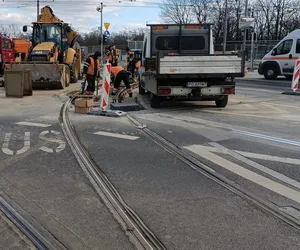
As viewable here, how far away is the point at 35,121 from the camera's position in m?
9.77

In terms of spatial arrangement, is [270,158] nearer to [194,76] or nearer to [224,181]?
[224,181]

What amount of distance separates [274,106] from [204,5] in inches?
2647

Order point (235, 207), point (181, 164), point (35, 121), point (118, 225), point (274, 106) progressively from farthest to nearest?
point (274, 106), point (35, 121), point (181, 164), point (235, 207), point (118, 225)

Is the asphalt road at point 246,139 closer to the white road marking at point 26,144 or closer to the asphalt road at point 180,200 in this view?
the asphalt road at point 180,200

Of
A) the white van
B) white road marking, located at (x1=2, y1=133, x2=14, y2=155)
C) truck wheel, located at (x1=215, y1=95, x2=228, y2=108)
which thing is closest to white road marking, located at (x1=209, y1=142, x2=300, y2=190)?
white road marking, located at (x1=2, y1=133, x2=14, y2=155)

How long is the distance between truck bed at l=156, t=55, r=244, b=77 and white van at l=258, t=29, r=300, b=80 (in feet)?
45.1

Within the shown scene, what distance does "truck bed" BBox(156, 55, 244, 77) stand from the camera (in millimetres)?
10898

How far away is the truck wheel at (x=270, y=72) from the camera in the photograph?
83.0 feet

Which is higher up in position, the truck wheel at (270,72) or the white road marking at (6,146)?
the truck wheel at (270,72)

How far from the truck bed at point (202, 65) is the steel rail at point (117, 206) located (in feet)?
15.0

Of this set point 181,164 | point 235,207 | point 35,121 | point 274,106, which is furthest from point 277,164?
point 274,106

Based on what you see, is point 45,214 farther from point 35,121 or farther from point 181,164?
point 35,121

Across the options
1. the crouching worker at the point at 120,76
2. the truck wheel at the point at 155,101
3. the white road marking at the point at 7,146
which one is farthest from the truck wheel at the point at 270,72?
the white road marking at the point at 7,146

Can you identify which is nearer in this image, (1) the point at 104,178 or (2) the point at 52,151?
(1) the point at 104,178
